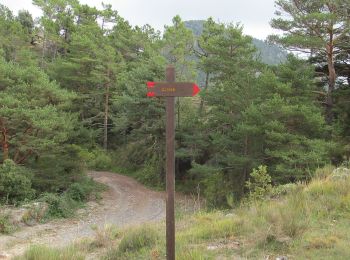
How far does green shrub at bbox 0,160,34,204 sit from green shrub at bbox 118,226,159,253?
12.8 meters

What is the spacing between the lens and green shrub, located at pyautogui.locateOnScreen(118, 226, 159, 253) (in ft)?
21.3

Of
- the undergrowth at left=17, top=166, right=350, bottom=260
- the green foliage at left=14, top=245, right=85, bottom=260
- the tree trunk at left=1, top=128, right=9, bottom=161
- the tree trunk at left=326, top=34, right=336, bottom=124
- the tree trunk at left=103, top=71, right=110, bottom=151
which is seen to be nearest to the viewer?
the undergrowth at left=17, top=166, right=350, bottom=260

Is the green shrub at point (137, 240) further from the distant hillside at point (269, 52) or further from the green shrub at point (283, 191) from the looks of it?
the distant hillside at point (269, 52)

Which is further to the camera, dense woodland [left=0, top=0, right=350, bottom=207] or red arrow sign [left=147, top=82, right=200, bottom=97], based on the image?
dense woodland [left=0, top=0, right=350, bottom=207]

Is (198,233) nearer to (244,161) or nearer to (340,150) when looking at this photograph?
(244,161)

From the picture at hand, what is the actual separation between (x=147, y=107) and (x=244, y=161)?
9.01 metres

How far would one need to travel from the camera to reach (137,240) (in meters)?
6.62

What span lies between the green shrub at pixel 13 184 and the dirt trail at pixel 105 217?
2.61 m

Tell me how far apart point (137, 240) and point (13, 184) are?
13.3 m

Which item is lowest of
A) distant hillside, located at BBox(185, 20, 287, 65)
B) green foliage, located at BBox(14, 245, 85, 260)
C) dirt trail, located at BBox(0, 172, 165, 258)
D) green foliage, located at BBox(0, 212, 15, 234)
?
dirt trail, located at BBox(0, 172, 165, 258)

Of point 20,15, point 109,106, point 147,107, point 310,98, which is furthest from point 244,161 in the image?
point 20,15

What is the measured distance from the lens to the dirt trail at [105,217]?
12794 mm

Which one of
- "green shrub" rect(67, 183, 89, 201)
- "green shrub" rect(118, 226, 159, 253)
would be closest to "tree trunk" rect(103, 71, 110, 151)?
"green shrub" rect(67, 183, 89, 201)

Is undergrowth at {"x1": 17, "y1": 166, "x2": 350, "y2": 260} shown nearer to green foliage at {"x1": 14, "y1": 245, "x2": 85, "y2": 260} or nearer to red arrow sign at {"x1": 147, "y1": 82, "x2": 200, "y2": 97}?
green foliage at {"x1": 14, "y1": 245, "x2": 85, "y2": 260}
